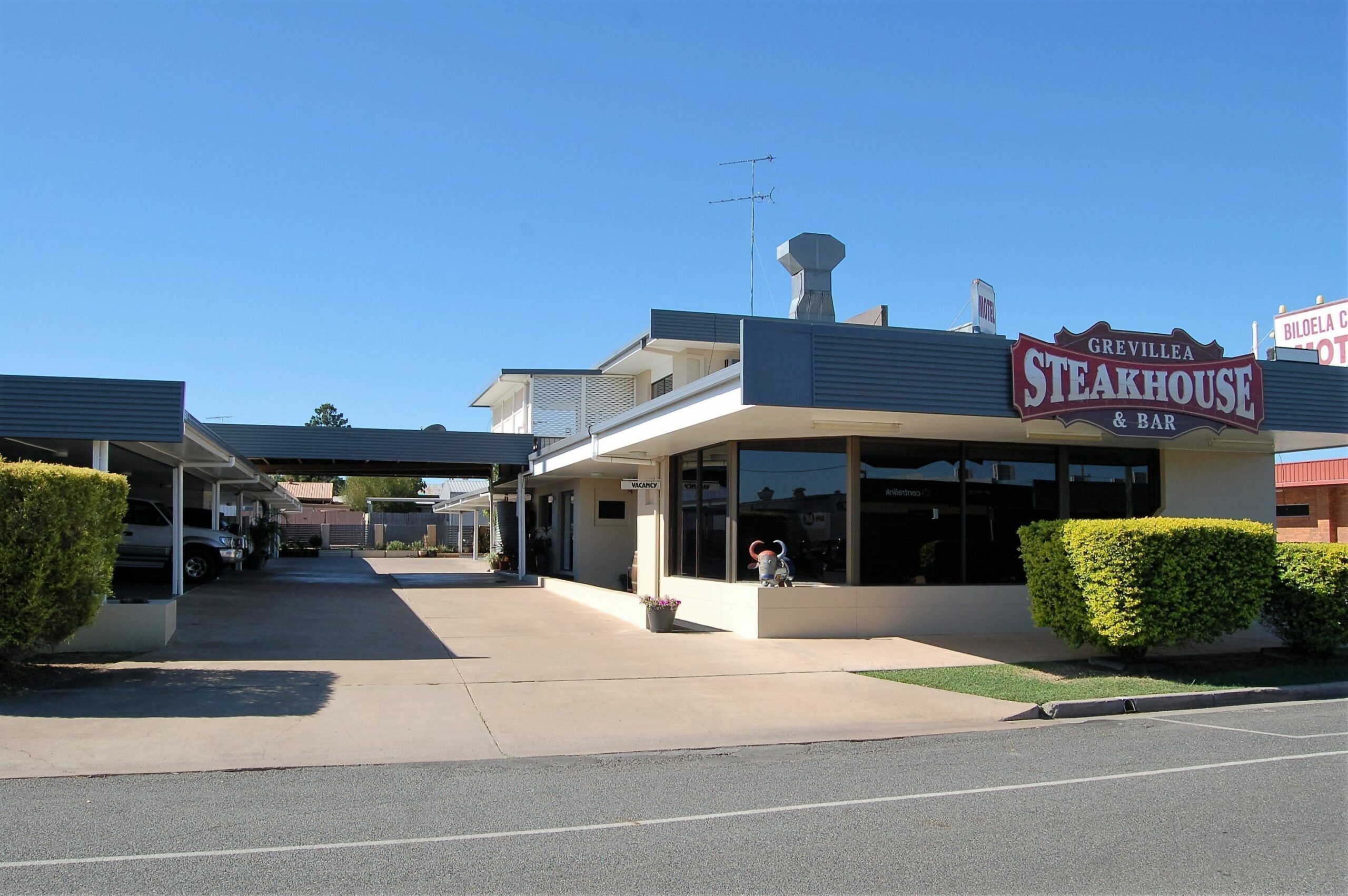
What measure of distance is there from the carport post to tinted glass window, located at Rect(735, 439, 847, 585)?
8.89 metres

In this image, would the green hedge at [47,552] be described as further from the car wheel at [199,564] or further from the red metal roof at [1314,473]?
the red metal roof at [1314,473]

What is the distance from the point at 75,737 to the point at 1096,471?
49.7 ft

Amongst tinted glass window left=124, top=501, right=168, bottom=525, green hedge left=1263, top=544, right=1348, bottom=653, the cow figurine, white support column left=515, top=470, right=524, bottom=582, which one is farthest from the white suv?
green hedge left=1263, top=544, right=1348, bottom=653

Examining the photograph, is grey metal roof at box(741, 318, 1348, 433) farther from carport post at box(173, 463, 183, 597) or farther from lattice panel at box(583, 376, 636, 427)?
lattice panel at box(583, 376, 636, 427)

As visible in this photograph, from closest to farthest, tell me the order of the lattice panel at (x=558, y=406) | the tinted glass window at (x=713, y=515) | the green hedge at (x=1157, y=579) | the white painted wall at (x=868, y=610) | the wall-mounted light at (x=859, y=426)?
the green hedge at (x=1157, y=579) → the wall-mounted light at (x=859, y=426) → the white painted wall at (x=868, y=610) → the tinted glass window at (x=713, y=515) → the lattice panel at (x=558, y=406)

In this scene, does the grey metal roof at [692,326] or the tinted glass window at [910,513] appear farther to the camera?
the grey metal roof at [692,326]

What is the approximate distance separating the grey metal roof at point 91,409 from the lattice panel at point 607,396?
15186 millimetres

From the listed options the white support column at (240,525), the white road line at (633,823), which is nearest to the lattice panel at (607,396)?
the white support column at (240,525)

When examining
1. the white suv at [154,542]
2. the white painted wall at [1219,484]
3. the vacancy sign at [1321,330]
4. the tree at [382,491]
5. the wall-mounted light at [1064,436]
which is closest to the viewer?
the wall-mounted light at [1064,436]

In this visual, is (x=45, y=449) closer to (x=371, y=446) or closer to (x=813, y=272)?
(x=371, y=446)

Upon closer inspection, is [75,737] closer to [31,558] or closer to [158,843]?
[31,558]

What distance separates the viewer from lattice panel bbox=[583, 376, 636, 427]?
94.1 ft

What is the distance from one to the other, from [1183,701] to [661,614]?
24.9ft

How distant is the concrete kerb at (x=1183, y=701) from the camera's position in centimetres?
1061
